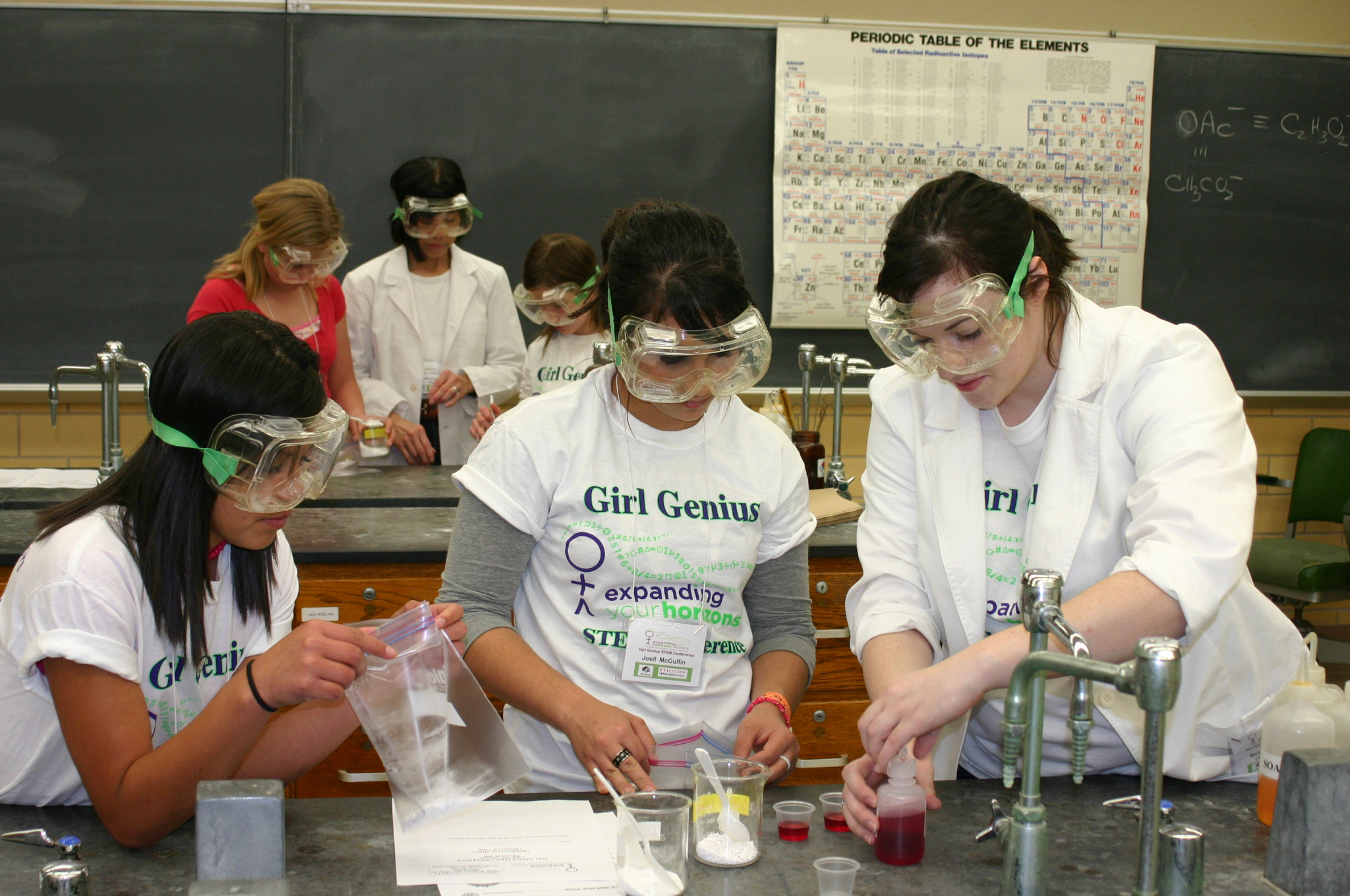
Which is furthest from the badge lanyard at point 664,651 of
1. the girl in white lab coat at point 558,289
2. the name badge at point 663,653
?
the girl in white lab coat at point 558,289

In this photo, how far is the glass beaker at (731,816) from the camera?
1.27 metres

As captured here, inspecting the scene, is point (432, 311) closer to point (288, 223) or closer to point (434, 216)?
point (434, 216)

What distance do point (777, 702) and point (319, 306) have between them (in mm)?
2364

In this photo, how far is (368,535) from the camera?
8.77 feet

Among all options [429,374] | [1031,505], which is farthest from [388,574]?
[429,374]

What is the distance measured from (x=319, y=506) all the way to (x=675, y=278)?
68.5 inches

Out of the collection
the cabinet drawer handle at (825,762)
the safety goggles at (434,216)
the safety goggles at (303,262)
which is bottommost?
the cabinet drawer handle at (825,762)

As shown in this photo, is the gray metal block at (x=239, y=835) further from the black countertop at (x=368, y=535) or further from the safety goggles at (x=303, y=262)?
the safety goggles at (x=303, y=262)

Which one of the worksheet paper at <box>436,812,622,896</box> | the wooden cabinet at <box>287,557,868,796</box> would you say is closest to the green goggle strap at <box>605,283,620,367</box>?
the worksheet paper at <box>436,812,622,896</box>

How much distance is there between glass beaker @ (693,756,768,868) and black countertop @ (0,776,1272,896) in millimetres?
15

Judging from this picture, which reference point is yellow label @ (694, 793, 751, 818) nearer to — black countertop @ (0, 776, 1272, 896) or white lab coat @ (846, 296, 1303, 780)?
black countertop @ (0, 776, 1272, 896)

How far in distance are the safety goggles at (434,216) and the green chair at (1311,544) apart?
2.87 m

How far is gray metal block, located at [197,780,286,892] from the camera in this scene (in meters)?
1.13

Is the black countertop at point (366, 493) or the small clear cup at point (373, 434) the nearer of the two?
the black countertop at point (366, 493)
